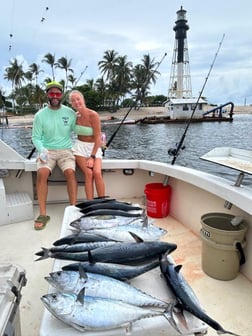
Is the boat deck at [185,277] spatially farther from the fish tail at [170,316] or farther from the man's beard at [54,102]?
the man's beard at [54,102]

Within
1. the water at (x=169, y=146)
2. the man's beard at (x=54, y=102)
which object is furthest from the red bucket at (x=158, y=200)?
the water at (x=169, y=146)

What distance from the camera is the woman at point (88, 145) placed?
9.64 feet

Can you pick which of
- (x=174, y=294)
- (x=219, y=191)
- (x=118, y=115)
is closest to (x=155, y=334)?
(x=174, y=294)

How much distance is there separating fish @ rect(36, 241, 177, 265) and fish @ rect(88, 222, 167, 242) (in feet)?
0.37

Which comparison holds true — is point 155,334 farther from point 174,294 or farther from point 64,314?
point 64,314

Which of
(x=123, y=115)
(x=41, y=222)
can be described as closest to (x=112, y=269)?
(x=41, y=222)

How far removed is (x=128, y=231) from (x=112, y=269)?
34cm

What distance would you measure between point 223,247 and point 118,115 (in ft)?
136

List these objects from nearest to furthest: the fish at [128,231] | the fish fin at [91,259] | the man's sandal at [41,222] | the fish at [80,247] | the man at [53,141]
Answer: the fish fin at [91,259]
the fish at [80,247]
the fish at [128,231]
the man's sandal at [41,222]
the man at [53,141]

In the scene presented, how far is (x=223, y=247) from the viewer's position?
1.87m

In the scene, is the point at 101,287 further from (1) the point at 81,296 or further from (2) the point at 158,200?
(2) the point at 158,200

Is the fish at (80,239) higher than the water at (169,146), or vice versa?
the fish at (80,239)

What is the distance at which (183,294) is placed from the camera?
1.08 m

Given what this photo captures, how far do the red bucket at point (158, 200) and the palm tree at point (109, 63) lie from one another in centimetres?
4348
